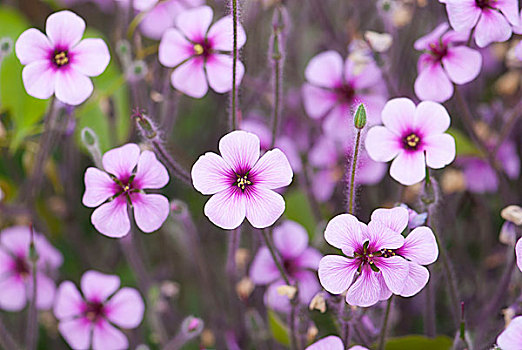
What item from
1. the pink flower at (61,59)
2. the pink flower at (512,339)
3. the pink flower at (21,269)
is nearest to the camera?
the pink flower at (512,339)

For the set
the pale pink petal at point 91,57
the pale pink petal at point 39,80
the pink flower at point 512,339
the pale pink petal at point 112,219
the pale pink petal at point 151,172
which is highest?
the pale pink petal at point 91,57

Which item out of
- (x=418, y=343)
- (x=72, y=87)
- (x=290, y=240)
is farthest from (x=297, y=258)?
(x=72, y=87)

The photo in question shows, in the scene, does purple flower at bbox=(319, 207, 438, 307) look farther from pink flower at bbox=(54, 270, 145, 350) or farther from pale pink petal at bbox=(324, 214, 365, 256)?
pink flower at bbox=(54, 270, 145, 350)

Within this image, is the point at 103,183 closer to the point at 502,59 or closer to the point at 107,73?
the point at 107,73

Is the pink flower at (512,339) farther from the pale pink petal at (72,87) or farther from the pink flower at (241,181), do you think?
the pale pink petal at (72,87)

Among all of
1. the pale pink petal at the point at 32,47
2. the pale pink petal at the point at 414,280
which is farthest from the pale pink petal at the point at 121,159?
the pale pink petal at the point at 414,280

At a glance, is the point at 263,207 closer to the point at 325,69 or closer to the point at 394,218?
the point at 394,218
